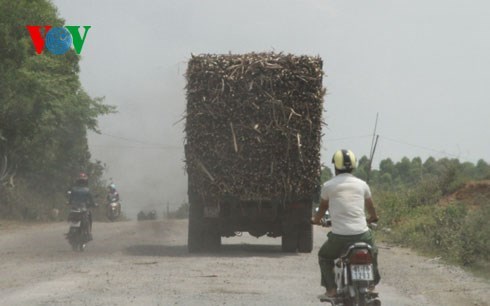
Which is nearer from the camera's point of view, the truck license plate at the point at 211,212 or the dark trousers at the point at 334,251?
the dark trousers at the point at 334,251

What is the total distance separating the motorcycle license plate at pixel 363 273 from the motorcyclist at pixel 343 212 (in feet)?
1.02

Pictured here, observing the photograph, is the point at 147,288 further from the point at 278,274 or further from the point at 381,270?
the point at 381,270

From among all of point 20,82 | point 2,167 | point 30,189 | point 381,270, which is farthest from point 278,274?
point 30,189

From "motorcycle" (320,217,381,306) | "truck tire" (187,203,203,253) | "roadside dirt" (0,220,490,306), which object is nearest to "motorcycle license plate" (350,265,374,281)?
"motorcycle" (320,217,381,306)

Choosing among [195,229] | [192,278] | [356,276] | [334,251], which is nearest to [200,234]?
[195,229]

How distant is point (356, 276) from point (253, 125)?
26.6 feet

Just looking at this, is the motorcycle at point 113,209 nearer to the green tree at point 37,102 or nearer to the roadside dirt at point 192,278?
the green tree at point 37,102

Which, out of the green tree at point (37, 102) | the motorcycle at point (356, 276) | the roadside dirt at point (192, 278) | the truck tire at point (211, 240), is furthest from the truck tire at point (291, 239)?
the green tree at point (37, 102)

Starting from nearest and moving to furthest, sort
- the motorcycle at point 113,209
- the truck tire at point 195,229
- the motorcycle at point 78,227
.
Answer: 1. the truck tire at point 195,229
2. the motorcycle at point 78,227
3. the motorcycle at point 113,209

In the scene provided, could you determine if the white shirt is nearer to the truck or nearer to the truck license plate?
the truck

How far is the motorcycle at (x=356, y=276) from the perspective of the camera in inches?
304

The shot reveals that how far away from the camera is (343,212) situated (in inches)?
322

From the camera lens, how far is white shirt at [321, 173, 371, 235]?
814cm

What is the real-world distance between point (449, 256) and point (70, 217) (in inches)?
292
